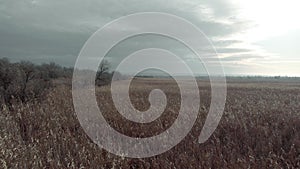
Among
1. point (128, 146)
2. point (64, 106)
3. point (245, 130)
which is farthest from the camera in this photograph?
point (64, 106)

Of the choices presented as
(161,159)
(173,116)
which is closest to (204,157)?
(161,159)

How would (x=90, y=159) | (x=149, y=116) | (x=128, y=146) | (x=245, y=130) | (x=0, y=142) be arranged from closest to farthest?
(x=90, y=159) → (x=0, y=142) → (x=128, y=146) → (x=245, y=130) → (x=149, y=116)

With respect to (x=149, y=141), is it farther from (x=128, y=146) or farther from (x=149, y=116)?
(x=149, y=116)

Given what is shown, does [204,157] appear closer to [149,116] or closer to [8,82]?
[149,116]

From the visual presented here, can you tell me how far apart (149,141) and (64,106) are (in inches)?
223

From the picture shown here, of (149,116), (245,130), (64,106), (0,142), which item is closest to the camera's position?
(0,142)

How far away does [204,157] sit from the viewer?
207 inches

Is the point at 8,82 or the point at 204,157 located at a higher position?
the point at 8,82

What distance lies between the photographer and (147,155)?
5.65m

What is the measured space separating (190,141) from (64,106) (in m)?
6.39

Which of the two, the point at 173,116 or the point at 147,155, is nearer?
the point at 147,155

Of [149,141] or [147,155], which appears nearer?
[147,155]

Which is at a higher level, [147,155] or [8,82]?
[8,82]

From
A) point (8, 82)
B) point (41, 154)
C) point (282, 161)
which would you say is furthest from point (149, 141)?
point (8, 82)
